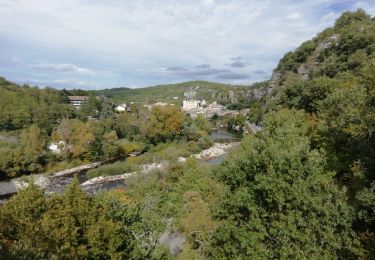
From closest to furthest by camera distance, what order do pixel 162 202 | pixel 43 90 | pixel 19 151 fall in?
1. pixel 162 202
2. pixel 19 151
3. pixel 43 90

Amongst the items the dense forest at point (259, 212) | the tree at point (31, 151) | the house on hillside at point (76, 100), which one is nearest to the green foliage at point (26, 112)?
the tree at point (31, 151)

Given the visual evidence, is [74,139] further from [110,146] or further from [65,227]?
[65,227]

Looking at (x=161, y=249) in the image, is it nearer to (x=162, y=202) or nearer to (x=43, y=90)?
(x=162, y=202)

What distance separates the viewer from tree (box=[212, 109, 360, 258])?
9.12m

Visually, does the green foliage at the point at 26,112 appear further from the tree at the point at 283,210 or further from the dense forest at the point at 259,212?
the tree at the point at 283,210

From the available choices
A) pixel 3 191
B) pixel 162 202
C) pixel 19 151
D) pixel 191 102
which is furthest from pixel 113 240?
pixel 191 102

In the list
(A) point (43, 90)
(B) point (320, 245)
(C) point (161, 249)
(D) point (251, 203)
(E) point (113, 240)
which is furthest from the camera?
(A) point (43, 90)

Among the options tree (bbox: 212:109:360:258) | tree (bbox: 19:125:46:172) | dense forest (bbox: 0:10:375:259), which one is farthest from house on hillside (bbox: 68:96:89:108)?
tree (bbox: 212:109:360:258)

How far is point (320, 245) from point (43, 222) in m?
7.54

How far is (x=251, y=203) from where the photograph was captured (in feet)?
32.2

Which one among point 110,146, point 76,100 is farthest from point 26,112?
point 76,100

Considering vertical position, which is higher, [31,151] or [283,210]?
[283,210]

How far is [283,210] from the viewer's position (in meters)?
9.69

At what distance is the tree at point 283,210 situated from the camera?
359 inches
